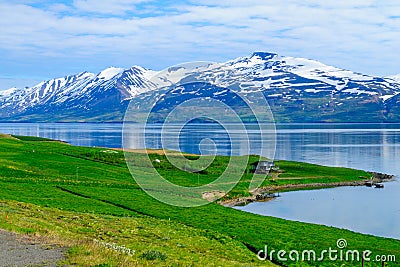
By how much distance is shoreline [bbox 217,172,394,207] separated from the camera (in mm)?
88219

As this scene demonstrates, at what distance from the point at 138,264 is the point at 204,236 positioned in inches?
881

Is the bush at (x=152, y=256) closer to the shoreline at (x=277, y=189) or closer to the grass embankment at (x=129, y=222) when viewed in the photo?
the grass embankment at (x=129, y=222)

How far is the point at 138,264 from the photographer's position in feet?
76.2

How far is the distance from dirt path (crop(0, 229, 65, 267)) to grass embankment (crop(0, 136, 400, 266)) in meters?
0.98

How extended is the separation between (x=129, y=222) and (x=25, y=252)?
22.3m

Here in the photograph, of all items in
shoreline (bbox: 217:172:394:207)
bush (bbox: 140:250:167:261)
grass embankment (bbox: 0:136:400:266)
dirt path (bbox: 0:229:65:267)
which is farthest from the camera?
shoreline (bbox: 217:172:394:207)

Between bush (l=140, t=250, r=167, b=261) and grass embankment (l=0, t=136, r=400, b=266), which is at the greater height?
bush (l=140, t=250, r=167, b=261)

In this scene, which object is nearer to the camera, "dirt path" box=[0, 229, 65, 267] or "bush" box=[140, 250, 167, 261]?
"dirt path" box=[0, 229, 65, 267]

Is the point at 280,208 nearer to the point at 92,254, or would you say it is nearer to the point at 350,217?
the point at 350,217

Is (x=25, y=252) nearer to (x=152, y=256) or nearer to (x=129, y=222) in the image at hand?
(x=152, y=256)

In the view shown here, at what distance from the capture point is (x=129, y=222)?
46.4 meters

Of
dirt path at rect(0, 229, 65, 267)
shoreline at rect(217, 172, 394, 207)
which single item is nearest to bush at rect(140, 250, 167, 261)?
dirt path at rect(0, 229, 65, 267)

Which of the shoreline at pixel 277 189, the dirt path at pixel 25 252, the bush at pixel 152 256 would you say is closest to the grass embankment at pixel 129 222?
the bush at pixel 152 256

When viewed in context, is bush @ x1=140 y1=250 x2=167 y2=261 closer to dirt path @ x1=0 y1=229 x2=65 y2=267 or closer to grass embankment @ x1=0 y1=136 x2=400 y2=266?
grass embankment @ x1=0 y1=136 x2=400 y2=266
